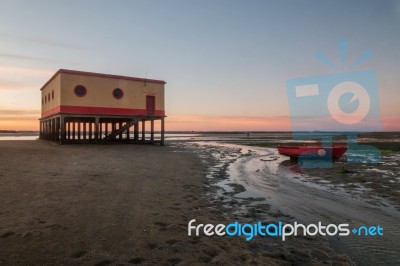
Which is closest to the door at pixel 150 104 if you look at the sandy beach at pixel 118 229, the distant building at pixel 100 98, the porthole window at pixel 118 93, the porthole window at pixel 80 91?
the distant building at pixel 100 98

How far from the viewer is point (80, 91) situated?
27.3 meters

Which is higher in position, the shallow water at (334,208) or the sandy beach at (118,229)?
the sandy beach at (118,229)

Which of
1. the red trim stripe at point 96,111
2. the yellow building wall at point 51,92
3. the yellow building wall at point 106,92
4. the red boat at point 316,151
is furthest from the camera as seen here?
the yellow building wall at point 51,92

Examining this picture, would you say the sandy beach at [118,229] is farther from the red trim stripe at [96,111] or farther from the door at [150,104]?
the door at [150,104]

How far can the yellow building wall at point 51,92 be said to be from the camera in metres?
27.3

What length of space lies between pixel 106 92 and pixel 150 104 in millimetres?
4584

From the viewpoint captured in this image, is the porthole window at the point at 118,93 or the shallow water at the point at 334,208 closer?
the shallow water at the point at 334,208

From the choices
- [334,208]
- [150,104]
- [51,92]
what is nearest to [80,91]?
[51,92]

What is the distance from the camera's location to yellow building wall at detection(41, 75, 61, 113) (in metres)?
27.3

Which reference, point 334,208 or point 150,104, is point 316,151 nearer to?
point 334,208

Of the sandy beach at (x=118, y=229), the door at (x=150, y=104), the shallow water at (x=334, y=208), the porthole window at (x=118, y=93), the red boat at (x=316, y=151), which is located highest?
the porthole window at (x=118, y=93)

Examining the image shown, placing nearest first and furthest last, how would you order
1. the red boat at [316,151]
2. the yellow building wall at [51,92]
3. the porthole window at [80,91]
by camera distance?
the red boat at [316,151] → the porthole window at [80,91] → the yellow building wall at [51,92]

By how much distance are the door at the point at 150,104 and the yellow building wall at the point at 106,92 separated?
0.32 m

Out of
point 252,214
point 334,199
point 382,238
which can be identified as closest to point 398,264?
point 382,238
